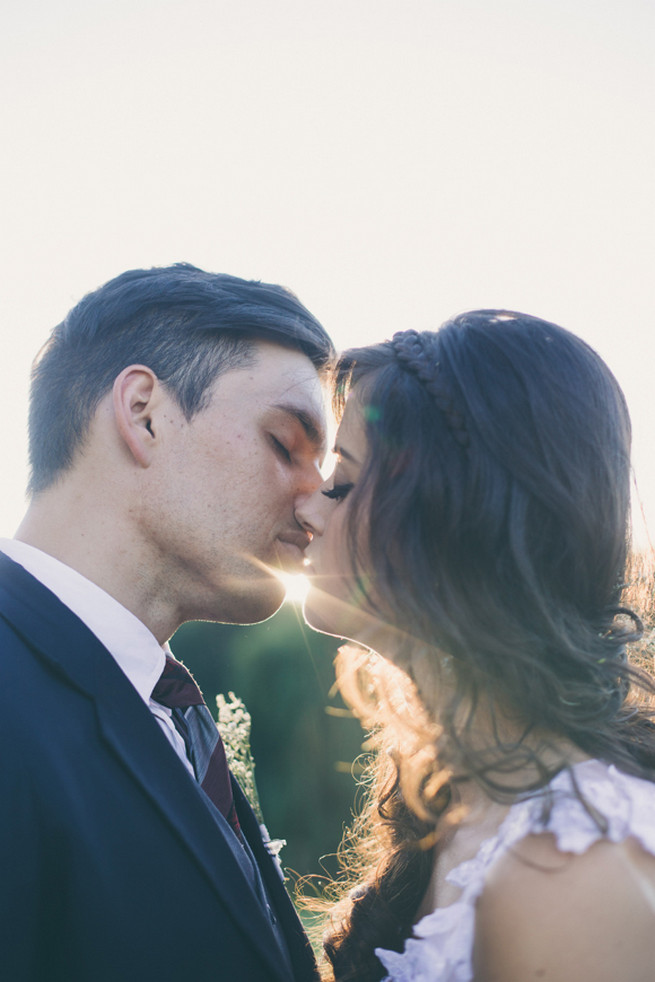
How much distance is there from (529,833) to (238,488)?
153cm

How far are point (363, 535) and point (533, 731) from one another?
2.49 feet

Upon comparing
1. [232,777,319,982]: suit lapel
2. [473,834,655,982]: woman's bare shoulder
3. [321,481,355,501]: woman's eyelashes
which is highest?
[321,481,355,501]: woman's eyelashes

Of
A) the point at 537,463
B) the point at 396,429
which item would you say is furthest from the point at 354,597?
the point at 537,463

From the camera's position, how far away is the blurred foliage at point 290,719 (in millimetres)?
6391

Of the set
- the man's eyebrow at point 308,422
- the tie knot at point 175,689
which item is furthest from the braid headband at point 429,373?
the tie knot at point 175,689

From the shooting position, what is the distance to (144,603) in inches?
90.1

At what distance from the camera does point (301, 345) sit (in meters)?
2.82

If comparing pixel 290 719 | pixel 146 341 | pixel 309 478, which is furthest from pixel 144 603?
pixel 290 719

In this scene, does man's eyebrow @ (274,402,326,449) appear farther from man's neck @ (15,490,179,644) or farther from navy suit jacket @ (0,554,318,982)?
navy suit jacket @ (0,554,318,982)

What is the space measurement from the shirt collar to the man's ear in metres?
0.52

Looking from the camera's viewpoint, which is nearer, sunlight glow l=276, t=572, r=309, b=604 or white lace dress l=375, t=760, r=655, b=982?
→ white lace dress l=375, t=760, r=655, b=982

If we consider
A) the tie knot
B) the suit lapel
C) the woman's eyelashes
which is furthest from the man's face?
the suit lapel

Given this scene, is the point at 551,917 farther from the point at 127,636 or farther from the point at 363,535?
the point at 127,636

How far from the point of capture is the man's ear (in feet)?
7.86
